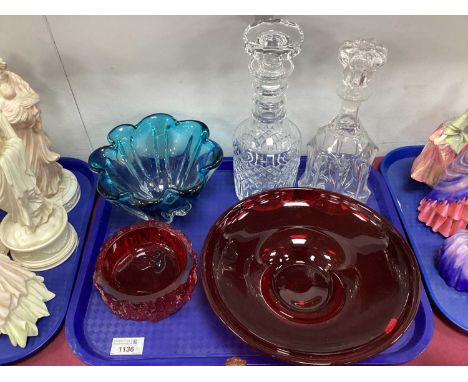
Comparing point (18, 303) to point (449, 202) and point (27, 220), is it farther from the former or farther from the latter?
point (449, 202)

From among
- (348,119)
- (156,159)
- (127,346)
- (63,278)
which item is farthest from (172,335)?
(348,119)

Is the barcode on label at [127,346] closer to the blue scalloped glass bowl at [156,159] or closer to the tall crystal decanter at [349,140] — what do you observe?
the blue scalloped glass bowl at [156,159]

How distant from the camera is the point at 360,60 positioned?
64 cm

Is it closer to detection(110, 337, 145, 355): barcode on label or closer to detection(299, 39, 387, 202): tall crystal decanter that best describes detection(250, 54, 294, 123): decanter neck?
detection(299, 39, 387, 202): tall crystal decanter

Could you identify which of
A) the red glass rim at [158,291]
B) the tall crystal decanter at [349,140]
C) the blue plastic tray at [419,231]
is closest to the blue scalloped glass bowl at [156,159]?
the red glass rim at [158,291]

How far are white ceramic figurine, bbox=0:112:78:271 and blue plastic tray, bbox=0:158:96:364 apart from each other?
0.02 metres

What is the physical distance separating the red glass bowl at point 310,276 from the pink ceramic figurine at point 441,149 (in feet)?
0.53

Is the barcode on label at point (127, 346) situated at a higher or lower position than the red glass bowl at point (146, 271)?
lower

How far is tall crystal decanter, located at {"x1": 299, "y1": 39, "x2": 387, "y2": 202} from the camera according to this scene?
65 centimetres

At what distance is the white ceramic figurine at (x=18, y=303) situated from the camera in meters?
0.62

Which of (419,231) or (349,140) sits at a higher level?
(349,140)

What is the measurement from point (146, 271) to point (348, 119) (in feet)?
1.24

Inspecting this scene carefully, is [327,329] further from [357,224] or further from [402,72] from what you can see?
[402,72]
